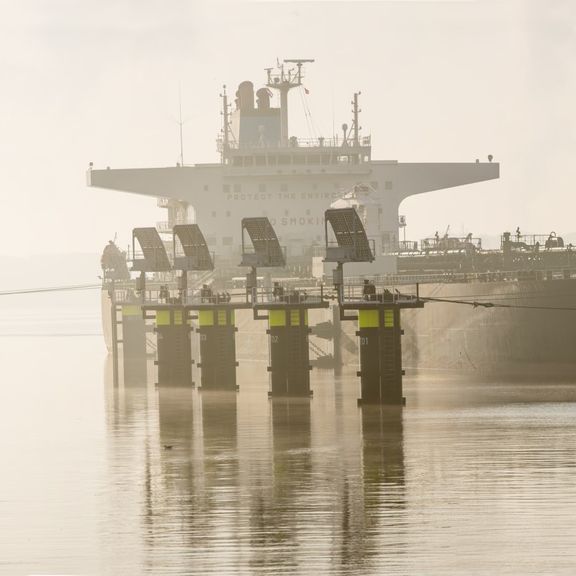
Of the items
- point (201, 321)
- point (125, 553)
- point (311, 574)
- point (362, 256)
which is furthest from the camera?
point (201, 321)

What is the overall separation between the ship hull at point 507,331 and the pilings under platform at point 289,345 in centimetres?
883

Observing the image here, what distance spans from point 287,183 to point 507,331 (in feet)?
73.9

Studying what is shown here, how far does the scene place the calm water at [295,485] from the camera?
21.8 metres

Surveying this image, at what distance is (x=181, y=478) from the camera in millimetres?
29766

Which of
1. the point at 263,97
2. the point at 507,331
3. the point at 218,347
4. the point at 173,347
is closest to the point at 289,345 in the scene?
the point at 218,347

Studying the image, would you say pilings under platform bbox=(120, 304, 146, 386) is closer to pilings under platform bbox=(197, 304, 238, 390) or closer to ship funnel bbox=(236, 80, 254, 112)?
ship funnel bbox=(236, 80, 254, 112)

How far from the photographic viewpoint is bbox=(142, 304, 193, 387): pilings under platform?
54156 mm

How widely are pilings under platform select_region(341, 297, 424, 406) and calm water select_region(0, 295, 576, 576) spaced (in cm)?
105

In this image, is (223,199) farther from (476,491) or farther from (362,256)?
(476,491)

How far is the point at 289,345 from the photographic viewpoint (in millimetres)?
46188

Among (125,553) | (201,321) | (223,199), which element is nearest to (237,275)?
(223,199)

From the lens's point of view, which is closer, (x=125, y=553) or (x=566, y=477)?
(x=125, y=553)

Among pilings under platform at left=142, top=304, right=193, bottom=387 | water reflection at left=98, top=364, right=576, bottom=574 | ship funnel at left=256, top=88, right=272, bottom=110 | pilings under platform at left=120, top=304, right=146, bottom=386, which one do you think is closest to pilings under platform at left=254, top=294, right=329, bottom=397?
water reflection at left=98, top=364, right=576, bottom=574

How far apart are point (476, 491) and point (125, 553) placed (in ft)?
23.5
